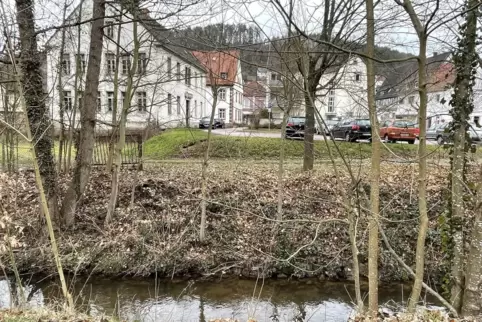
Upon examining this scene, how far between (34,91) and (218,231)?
5.15 m

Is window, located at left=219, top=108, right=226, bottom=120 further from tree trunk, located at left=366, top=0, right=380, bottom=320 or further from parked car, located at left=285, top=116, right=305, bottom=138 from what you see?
tree trunk, located at left=366, top=0, right=380, bottom=320

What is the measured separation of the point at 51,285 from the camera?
744 centimetres

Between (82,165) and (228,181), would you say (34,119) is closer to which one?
(82,165)

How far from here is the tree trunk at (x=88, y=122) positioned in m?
8.29

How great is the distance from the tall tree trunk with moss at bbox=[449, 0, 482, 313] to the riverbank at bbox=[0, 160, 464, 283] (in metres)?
1.62

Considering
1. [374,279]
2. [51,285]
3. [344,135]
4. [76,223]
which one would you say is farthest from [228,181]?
[344,135]

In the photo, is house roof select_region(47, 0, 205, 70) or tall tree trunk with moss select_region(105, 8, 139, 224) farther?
tall tree trunk with moss select_region(105, 8, 139, 224)

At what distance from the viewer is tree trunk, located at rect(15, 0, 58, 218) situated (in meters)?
7.10

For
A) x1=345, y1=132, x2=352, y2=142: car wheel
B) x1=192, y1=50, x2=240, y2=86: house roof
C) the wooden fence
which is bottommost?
the wooden fence

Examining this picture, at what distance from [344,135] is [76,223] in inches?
628

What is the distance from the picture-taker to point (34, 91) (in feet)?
24.6

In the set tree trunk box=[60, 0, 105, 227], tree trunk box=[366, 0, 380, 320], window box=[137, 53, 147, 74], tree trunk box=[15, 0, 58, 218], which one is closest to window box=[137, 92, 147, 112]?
window box=[137, 53, 147, 74]

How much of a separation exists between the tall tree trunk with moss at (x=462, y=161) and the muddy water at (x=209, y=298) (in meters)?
1.81

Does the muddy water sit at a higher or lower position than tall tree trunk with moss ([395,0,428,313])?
lower
